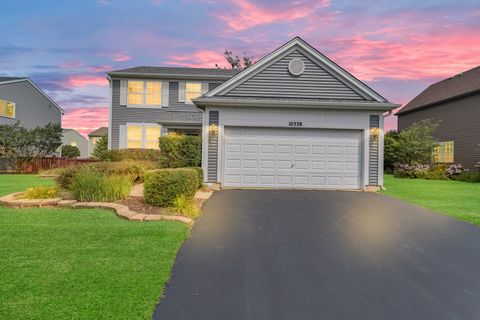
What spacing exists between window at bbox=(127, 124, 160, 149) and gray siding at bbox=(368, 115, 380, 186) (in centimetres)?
1260

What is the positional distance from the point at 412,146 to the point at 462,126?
387 centimetres

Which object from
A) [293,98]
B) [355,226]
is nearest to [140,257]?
[355,226]

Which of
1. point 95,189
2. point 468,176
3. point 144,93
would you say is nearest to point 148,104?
point 144,93

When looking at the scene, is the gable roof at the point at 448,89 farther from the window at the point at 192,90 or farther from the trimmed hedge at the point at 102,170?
the trimmed hedge at the point at 102,170

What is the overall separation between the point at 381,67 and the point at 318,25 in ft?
18.4

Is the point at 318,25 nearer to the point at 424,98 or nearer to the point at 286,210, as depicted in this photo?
the point at 286,210

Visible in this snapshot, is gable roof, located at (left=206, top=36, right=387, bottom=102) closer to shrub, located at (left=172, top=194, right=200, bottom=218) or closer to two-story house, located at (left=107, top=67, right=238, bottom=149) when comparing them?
shrub, located at (left=172, top=194, right=200, bottom=218)

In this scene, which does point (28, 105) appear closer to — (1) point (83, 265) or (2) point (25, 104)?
(2) point (25, 104)

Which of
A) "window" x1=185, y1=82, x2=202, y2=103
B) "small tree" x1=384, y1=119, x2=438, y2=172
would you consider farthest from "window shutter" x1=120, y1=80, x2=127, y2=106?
"small tree" x1=384, y1=119, x2=438, y2=172

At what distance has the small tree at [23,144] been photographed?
2189 cm

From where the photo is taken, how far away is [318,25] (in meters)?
15.3

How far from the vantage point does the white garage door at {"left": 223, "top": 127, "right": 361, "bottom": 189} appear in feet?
44.3

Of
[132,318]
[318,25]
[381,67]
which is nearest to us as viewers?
[132,318]

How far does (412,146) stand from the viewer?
71.1 ft
